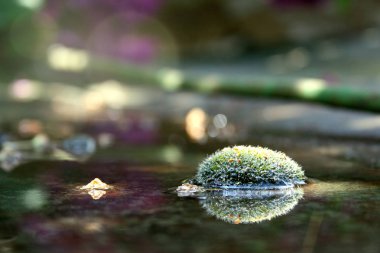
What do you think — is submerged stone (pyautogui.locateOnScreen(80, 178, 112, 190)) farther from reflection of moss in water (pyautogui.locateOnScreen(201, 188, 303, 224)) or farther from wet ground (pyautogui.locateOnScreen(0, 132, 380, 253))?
reflection of moss in water (pyautogui.locateOnScreen(201, 188, 303, 224))

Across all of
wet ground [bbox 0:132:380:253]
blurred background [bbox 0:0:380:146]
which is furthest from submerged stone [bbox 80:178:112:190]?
blurred background [bbox 0:0:380:146]

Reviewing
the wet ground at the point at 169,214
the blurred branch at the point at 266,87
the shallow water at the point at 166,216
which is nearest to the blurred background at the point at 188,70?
the blurred branch at the point at 266,87

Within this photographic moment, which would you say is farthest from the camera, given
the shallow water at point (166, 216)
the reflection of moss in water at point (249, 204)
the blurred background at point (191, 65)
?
the blurred background at point (191, 65)

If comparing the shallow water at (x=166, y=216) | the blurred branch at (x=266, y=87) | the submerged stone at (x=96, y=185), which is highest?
the blurred branch at (x=266, y=87)

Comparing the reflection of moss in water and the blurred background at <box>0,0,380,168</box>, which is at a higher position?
the blurred background at <box>0,0,380,168</box>

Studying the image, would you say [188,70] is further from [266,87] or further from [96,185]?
[96,185]

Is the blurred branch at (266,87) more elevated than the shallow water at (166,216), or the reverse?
the blurred branch at (266,87)

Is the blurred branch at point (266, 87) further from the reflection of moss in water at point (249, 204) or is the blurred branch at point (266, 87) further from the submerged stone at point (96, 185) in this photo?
the submerged stone at point (96, 185)

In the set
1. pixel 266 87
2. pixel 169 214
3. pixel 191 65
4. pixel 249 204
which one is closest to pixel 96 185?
pixel 169 214
